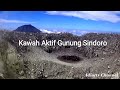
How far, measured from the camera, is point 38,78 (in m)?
4.16

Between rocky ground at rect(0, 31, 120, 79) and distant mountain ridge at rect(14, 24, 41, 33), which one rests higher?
distant mountain ridge at rect(14, 24, 41, 33)

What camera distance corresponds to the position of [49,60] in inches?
165

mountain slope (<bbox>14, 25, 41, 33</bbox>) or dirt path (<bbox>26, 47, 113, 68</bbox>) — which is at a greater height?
mountain slope (<bbox>14, 25, 41, 33</bbox>)

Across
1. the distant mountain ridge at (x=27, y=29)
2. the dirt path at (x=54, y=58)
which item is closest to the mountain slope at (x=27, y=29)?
the distant mountain ridge at (x=27, y=29)

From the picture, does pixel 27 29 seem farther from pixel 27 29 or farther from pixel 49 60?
pixel 49 60

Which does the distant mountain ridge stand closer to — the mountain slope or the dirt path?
the mountain slope

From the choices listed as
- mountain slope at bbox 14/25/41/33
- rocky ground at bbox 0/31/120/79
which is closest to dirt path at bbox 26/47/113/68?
rocky ground at bbox 0/31/120/79

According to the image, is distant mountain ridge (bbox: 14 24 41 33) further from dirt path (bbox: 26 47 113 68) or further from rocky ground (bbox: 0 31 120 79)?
dirt path (bbox: 26 47 113 68)

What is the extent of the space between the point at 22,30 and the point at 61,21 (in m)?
0.49

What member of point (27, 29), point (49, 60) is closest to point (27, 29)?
point (27, 29)

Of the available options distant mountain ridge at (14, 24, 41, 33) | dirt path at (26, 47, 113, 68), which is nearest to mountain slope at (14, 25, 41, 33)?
distant mountain ridge at (14, 24, 41, 33)

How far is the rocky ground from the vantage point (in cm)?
413
